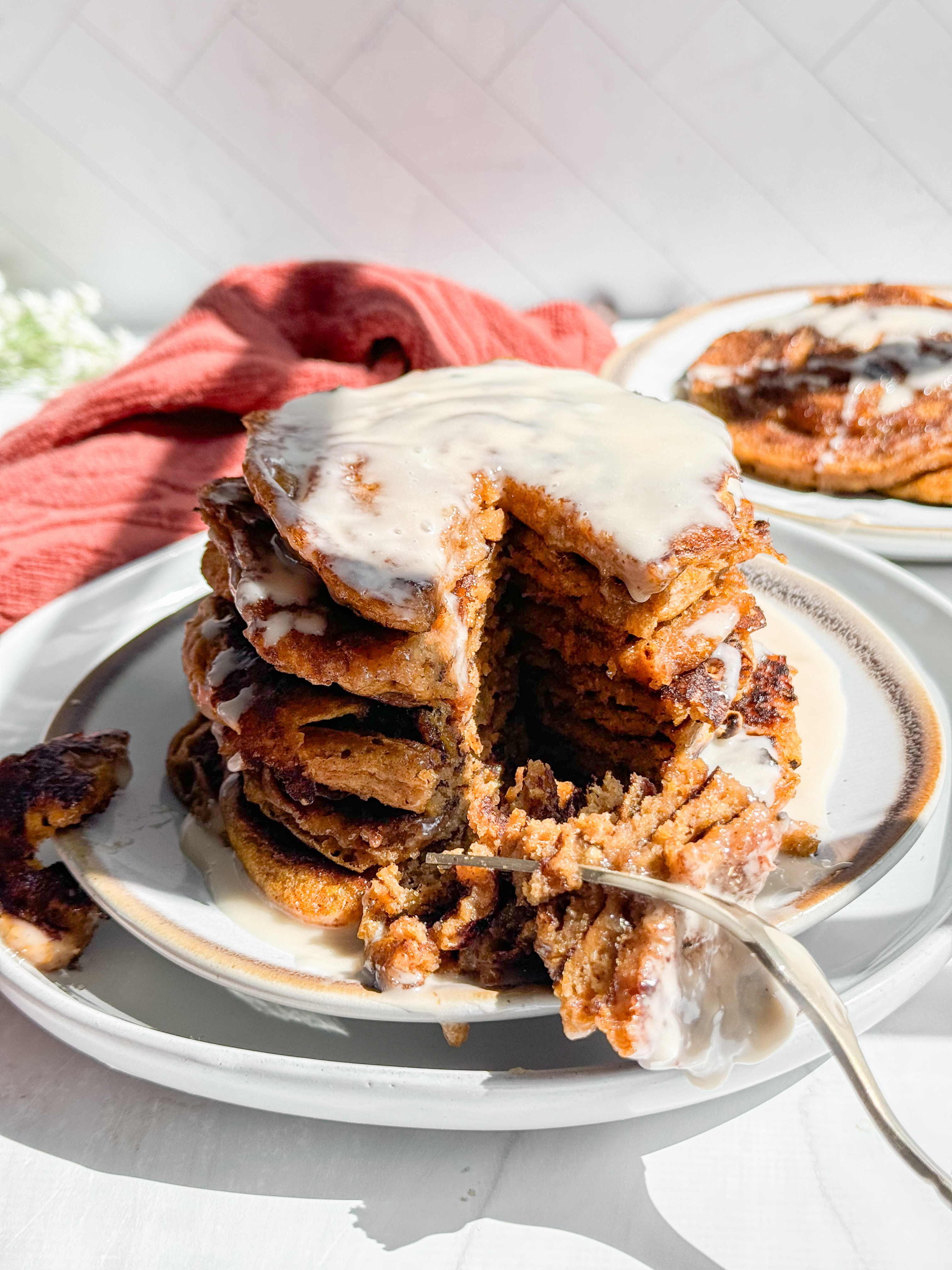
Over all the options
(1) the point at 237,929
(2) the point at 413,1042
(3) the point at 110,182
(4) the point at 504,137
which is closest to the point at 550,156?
(4) the point at 504,137

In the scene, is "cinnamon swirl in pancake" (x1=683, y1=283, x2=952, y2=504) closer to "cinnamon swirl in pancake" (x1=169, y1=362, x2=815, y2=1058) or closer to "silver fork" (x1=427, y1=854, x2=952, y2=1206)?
"cinnamon swirl in pancake" (x1=169, y1=362, x2=815, y2=1058)

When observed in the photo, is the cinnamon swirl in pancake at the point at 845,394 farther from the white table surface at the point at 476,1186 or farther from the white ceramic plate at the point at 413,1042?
the white table surface at the point at 476,1186

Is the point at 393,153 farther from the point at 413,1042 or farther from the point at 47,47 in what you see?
the point at 413,1042

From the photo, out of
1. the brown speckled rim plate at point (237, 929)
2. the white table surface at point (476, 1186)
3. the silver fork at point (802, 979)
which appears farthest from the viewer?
the brown speckled rim plate at point (237, 929)

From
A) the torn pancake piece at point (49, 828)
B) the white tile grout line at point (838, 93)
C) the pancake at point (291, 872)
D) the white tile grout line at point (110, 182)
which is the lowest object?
the white tile grout line at point (110, 182)

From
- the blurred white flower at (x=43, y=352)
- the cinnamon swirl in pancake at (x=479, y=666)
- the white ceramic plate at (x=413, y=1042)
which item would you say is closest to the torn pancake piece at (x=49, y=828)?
the white ceramic plate at (x=413, y=1042)

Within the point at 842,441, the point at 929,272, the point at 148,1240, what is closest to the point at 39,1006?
the point at 148,1240

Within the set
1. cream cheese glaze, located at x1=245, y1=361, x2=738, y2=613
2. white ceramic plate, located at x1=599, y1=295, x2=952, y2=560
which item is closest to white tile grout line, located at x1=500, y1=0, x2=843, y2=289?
white ceramic plate, located at x1=599, y1=295, x2=952, y2=560
